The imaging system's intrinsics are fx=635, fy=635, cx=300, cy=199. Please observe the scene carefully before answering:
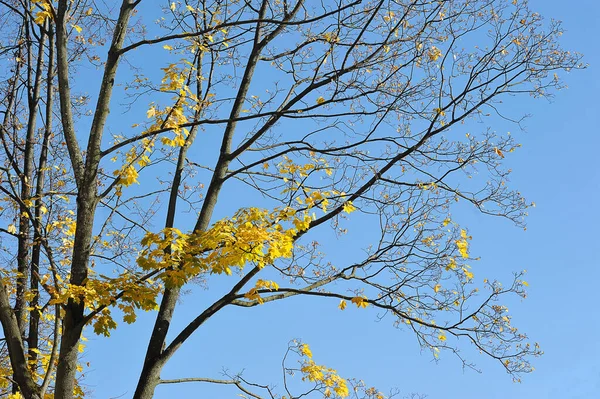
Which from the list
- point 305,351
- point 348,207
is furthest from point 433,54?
point 305,351

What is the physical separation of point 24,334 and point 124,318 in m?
3.20

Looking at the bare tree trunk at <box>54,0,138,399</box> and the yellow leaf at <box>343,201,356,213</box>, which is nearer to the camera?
the bare tree trunk at <box>54,0,138,399</box>

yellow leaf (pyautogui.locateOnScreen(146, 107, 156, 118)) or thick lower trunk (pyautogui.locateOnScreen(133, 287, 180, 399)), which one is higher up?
yellow leaf (pyautogui.locateOnScreen(146, 107, 156, 118))

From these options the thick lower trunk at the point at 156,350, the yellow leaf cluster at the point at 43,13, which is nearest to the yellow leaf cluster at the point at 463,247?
the thick lower trunk at the point at 156,350

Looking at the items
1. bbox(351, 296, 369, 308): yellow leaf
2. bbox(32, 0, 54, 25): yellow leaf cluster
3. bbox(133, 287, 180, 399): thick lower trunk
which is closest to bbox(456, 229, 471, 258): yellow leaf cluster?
bbox(351, 296, 369, 308): yellow leaf

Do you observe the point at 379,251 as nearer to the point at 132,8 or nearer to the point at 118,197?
the point at 118,197

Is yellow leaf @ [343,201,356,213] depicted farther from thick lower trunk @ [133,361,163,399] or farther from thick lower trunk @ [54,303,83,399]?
thick lower trunk @ [54,303,83,399]

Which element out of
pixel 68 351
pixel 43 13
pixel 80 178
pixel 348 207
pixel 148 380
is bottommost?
pixel 148 380

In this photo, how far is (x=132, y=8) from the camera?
8.23 m

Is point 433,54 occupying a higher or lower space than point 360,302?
higher

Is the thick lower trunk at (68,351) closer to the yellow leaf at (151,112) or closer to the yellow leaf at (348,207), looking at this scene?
the yellow leaf at (151,112)

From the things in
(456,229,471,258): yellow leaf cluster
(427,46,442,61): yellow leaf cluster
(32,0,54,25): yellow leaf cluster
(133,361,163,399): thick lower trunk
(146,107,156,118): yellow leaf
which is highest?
(32,0,54,25): yellow leaf cluster

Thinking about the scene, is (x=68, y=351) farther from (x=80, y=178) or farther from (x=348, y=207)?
(x=348, y=207)

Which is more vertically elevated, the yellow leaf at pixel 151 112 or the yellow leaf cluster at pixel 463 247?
the yellow leaf at pixel 151 112
